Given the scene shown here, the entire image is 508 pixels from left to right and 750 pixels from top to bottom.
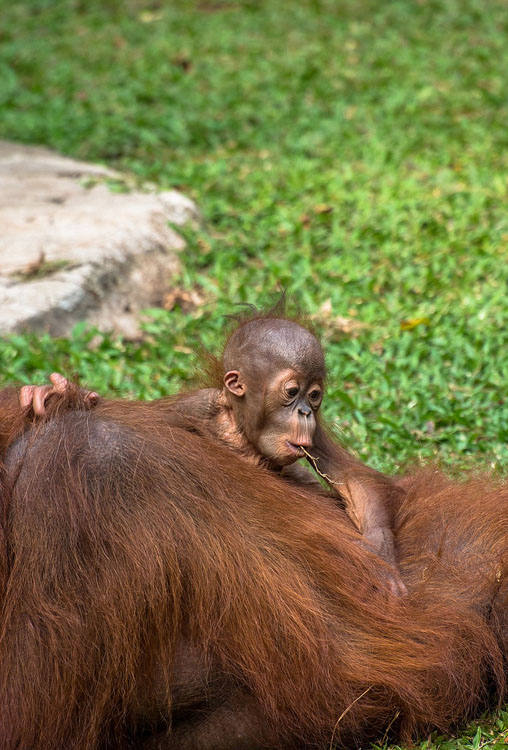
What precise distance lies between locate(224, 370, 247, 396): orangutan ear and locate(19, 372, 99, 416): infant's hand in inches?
23.5

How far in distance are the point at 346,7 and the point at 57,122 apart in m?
3.84

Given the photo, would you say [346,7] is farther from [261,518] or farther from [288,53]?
[261,518]

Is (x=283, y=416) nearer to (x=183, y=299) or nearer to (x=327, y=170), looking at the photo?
(x=183, y=299)

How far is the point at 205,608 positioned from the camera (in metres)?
3.02

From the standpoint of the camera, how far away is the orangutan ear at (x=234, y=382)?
3721 millimetres

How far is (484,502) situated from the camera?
3.57 m

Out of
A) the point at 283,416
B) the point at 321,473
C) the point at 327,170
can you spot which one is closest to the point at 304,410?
the point at 283,416

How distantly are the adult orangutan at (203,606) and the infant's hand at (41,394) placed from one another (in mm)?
58

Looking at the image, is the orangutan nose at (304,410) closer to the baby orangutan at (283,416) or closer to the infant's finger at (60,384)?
the baby orangutan at (283,416)

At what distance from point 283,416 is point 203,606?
2.56 ft

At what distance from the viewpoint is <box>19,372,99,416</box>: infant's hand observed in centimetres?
316

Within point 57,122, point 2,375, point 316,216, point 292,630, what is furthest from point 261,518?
point 57,122

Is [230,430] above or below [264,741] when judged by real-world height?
above

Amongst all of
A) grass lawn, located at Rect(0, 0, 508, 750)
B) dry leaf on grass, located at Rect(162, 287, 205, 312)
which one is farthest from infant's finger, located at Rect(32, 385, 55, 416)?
dry leaf on grass, located at Rect(162, 287, 205, 312)
